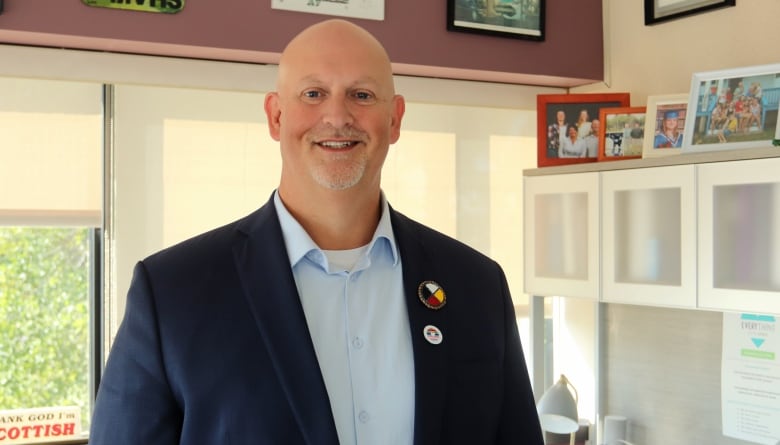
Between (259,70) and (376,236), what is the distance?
1.68 metres

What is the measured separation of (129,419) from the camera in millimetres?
1443

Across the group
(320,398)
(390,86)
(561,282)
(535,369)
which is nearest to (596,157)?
(561,282)

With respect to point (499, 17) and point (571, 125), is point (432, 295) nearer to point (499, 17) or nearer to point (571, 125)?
point (571, 125)

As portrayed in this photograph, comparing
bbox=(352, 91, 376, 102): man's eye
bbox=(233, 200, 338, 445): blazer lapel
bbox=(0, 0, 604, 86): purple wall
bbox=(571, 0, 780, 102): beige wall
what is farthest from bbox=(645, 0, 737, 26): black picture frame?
bbox=(233, 200, 338, 445): blazer lapel

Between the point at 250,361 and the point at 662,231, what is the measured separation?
1.79 meters

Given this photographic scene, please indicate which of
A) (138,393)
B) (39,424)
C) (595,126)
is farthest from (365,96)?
(39,424)

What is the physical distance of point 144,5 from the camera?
284 cm

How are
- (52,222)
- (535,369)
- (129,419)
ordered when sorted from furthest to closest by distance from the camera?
(535,369)
(52,222)
(129,419)

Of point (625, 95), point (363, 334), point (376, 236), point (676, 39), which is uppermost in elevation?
point (676, 39)

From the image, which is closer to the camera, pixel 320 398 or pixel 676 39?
pixel 320 398

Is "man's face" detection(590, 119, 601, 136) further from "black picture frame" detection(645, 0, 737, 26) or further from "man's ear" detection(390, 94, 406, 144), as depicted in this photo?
"man's ear" detection(390, 94, 406, 144)

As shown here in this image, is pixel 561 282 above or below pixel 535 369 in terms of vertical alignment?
above

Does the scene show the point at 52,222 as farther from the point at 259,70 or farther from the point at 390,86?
the point at 390,86

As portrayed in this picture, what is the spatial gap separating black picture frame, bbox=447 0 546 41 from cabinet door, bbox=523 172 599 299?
55 centimetres
